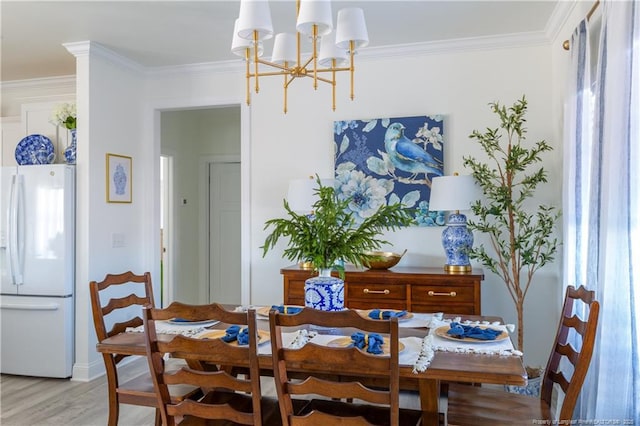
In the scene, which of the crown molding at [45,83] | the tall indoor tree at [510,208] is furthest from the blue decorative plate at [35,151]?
the tall indoor tree at [510,208]

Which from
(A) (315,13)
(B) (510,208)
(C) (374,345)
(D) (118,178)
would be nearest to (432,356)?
(C) (374,345)

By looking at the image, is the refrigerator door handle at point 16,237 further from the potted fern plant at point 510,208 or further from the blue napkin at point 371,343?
the potted fern plant at point 510,208

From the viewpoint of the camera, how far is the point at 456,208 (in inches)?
136

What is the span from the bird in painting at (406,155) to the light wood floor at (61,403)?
1732 mm

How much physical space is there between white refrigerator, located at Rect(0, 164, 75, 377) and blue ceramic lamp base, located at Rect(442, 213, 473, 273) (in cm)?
302

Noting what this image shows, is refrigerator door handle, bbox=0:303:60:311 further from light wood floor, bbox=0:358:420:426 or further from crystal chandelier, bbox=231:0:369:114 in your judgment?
crystal chandelier, bbox=231:0:369:114

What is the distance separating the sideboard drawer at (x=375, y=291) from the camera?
139 inches

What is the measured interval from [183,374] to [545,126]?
3.25 meters

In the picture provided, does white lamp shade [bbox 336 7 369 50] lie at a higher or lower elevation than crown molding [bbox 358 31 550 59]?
lower

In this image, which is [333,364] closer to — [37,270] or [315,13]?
[315,13]

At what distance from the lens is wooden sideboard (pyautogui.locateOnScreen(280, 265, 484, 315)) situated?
3.41 meters

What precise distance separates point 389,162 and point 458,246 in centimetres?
94

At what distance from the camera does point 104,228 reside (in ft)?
13.9

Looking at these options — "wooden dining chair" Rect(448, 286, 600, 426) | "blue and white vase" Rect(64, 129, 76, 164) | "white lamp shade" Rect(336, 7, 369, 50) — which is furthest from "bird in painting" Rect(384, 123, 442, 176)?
"blue and white vase" Rect(64, 129, 76, 164)
